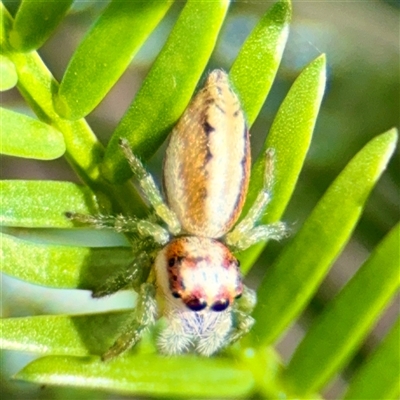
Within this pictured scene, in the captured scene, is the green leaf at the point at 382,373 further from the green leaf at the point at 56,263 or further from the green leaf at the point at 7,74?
the green leaf at the point at 7,74

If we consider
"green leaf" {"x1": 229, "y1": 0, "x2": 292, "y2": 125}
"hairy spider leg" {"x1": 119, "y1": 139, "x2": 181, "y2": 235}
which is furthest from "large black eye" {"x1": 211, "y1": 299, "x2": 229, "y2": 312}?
"green leaf" {"x1": 229, "y1": 0, "x2": 292, "y2": 125}

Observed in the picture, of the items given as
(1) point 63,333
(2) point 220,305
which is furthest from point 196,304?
(1) point 63,333

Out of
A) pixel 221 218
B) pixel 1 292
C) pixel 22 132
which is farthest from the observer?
pixel 1 292

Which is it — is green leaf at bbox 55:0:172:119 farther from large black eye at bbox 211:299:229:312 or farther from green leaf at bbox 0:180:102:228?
large black eye at bbox 211:299:229:312

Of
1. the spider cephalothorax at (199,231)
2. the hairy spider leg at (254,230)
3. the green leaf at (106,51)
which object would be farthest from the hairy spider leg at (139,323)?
the green leaf at (106,51)

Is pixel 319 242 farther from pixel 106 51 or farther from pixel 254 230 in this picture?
pixel 106 51

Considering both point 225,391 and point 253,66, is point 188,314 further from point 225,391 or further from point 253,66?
point 253,66

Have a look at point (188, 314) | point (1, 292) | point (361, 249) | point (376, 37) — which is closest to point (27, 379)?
point (188, 314)
